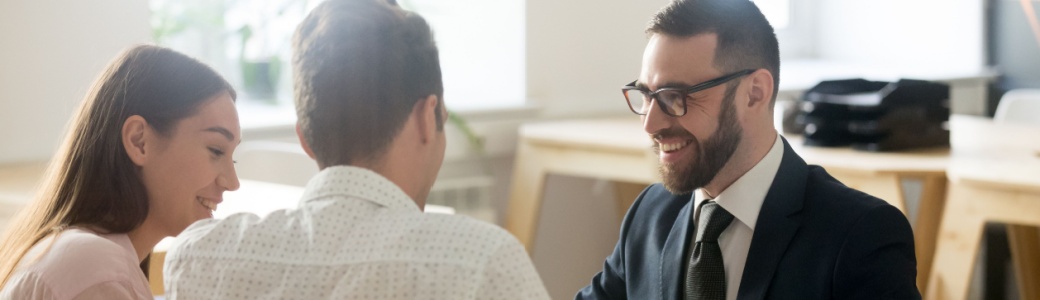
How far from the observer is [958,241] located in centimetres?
268

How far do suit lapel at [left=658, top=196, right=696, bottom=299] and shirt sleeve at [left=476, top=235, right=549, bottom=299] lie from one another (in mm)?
655

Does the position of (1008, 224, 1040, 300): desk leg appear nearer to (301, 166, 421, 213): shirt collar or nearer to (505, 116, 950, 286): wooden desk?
(505, 116, 950, 286): wooden desk

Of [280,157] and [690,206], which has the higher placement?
[690,206]

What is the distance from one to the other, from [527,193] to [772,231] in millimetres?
2022

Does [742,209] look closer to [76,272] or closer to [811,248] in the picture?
[811,248]

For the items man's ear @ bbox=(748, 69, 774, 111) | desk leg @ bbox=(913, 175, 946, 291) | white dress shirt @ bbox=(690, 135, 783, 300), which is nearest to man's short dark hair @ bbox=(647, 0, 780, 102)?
man's ear @ bbox=(748, 69, 774, 111)

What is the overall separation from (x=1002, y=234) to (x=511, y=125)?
170 centimetres

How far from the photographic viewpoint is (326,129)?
3.56 feet

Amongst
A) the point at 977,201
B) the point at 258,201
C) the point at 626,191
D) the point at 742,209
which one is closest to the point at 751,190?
the point at 742,209

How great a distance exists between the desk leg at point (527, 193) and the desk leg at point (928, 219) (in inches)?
42.0

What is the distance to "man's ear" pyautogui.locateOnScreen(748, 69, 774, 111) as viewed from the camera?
1672 millimetres

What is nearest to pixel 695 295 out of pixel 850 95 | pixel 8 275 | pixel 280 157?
pixel 8 275

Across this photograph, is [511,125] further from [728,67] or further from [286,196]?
[728,67]

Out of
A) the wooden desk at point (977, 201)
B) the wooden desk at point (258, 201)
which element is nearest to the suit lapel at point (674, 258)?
the wooden desk at point (258, 201)
